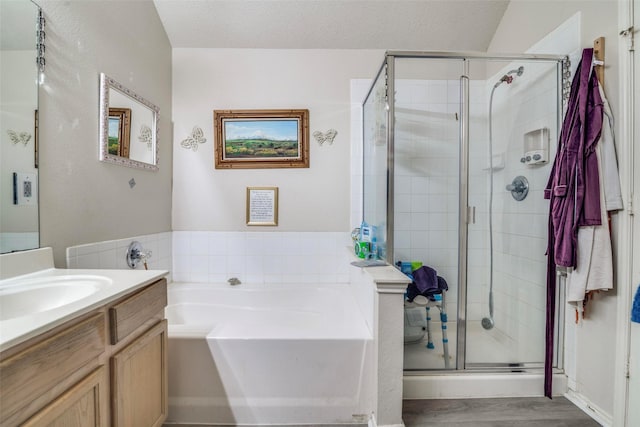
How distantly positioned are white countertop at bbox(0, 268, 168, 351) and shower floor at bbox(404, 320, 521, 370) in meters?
1.56

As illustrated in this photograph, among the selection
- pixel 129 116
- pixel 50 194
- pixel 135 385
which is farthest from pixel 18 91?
pixel 135 385

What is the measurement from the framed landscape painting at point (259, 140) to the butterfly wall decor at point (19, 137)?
1.27 meters

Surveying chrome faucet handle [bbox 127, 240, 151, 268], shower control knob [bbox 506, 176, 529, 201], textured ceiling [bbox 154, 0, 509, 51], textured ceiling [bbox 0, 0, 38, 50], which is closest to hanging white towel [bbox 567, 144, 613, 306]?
shower control knob [bbox 506, 176, 529, 201]

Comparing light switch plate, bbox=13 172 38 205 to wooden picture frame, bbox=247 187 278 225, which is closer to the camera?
light switch plate, bbox=13 172 38 205

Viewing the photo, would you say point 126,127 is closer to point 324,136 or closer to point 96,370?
point 324,136

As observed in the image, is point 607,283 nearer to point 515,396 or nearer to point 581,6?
point 515,396

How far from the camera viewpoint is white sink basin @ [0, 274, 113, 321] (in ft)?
3.40

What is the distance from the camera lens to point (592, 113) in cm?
146

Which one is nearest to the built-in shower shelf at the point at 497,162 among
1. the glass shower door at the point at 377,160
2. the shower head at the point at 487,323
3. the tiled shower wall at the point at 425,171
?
the tiled shower wall at the point at 425,171

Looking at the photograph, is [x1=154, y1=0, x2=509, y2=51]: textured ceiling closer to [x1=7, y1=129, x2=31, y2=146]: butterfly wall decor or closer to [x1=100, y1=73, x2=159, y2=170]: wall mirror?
[x1=100, y1=73, x2=159, y2=170]: wall mirror

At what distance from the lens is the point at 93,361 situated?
90 cm

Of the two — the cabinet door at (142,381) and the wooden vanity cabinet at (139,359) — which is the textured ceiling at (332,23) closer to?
the wooden vanity cabinet at (139,359)

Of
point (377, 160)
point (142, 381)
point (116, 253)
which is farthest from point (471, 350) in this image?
point (116, 253)

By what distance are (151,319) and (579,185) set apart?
83.5 inches
